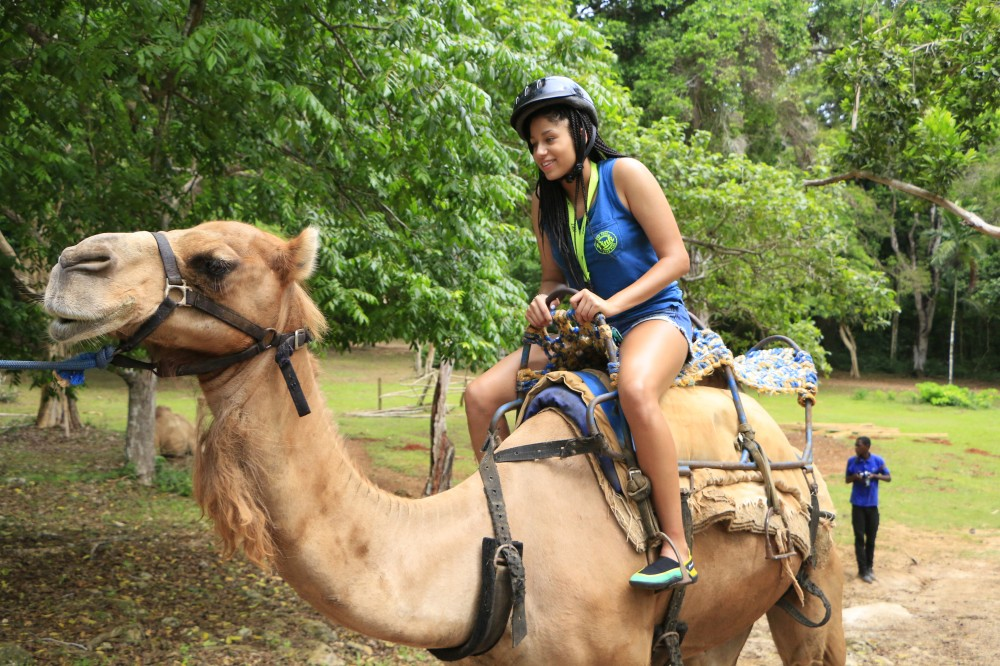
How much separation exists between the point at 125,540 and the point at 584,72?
7.63m

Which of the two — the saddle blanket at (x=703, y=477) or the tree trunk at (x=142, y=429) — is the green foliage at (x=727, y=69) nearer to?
the tree trunk at (x=142, y=429)

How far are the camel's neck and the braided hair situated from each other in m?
1.19

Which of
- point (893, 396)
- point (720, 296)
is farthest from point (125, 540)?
point (893, 396)

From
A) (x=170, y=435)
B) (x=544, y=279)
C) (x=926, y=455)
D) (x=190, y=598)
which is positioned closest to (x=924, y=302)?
(x=926, y=455)

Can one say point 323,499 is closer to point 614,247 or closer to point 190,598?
point 614,247

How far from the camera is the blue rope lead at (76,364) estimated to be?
2.30 metres

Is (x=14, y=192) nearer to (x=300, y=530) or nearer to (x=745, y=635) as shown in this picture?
(x=300, y=530)

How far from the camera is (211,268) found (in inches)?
95.0

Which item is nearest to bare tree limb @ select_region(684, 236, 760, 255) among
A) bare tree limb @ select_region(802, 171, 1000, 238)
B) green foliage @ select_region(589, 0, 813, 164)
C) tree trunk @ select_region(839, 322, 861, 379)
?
bare tree limb @ select_region(802, 171, 1000, 238)

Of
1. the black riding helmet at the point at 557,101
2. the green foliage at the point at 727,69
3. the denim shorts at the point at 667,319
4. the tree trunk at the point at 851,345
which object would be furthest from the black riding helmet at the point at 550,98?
the tree trunk at the point at 851,345

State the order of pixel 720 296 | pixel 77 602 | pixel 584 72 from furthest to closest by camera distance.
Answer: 1. pixel 720 296
2. pixel 584 72
3. pixel 77 602

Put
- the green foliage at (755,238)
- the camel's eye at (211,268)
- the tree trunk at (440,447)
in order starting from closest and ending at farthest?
1. the camel's eye at (211,268)
2. the tree trunk at (440,447)
3. the green foliage at (755,238)

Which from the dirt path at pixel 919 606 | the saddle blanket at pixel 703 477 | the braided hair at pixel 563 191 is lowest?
the dirt path at pixel 919 606

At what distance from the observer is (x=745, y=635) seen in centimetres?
436
